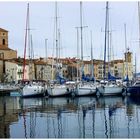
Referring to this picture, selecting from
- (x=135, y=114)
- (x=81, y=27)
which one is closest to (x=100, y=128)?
(x=135, y=114)

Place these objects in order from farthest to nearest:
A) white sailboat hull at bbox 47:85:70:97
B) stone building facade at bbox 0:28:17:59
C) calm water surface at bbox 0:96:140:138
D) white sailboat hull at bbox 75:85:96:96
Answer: stone building facade at bbox 0:28:17:59
white sailboat hull at bbox 75:85:96:96
white sailboat hull at bbox 47:85:70:97
calm water surface at bbox 0:96:140:138

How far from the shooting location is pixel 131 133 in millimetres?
15984

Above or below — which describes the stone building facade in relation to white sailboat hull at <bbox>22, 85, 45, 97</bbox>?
above

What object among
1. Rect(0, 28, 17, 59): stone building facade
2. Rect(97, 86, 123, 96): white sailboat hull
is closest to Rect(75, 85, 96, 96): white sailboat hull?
Rect(97, 86, 123, 96): white sailboat hull

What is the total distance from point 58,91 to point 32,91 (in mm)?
2928

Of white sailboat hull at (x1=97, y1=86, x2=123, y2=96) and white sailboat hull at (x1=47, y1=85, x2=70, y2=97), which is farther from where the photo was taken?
white sailboat hull at (x1=97, y1=86, x2=123, y2=96)

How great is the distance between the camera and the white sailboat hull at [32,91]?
40438 mm

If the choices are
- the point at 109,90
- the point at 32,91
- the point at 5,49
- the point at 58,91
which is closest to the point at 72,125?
the point at 58,91

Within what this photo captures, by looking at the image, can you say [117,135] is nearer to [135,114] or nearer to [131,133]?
[131,133]

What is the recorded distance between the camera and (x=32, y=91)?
4072cm

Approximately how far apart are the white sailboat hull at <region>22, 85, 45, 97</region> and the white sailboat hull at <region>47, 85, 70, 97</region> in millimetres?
1606

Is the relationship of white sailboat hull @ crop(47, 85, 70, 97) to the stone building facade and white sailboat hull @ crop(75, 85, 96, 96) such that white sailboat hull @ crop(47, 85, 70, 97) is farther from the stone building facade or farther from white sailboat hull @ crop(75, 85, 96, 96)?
the stone building facade

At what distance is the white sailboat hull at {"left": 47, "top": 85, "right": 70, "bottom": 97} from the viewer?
3934 cm

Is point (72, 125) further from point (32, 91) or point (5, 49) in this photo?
point (5, 49)
